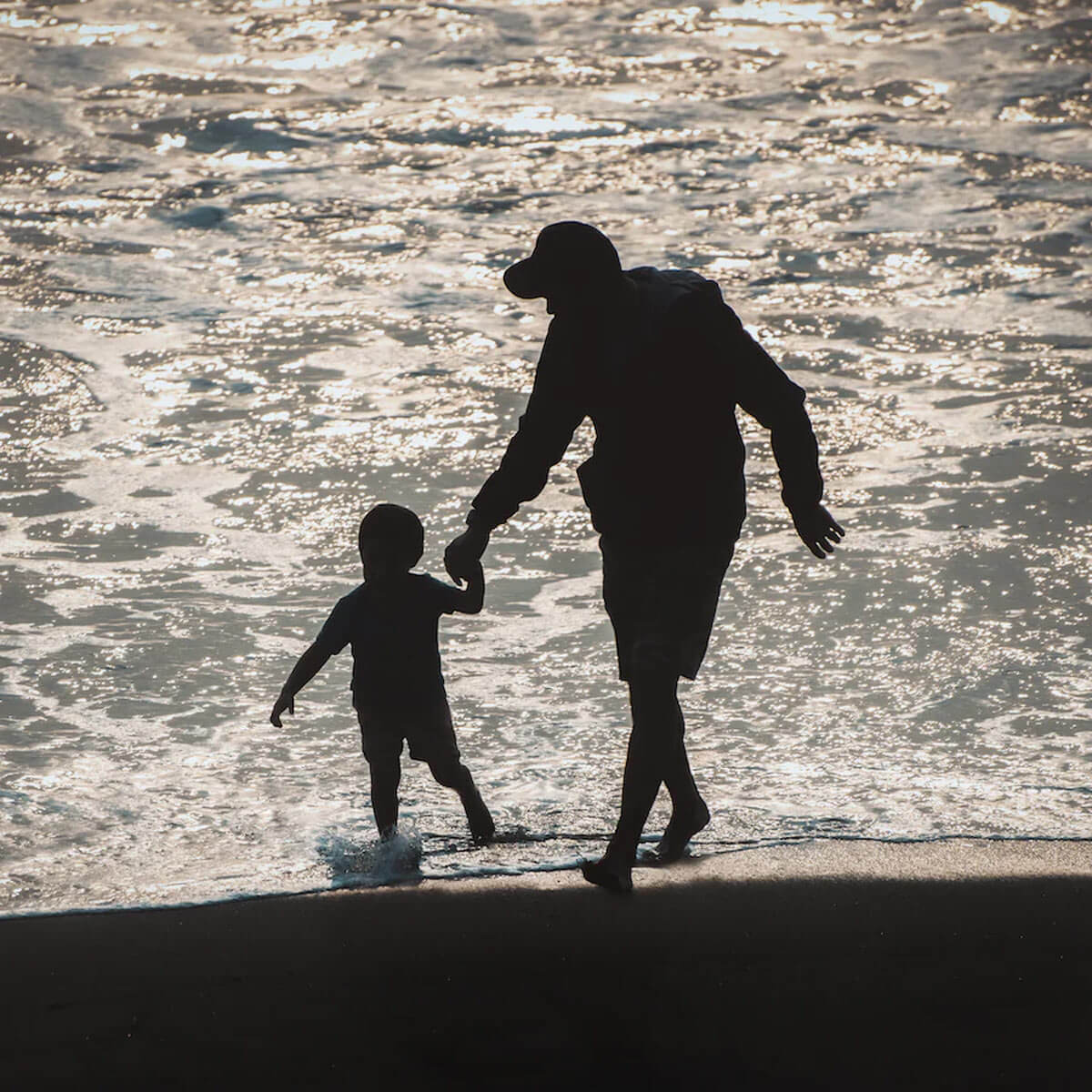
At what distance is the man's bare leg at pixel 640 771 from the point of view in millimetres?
3645

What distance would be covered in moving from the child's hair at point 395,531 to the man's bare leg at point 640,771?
792mm

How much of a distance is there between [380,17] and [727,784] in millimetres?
13127

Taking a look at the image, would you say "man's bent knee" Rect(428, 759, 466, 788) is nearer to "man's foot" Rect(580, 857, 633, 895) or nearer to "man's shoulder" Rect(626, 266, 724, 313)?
"man's foot" Rect(580, 857, 633, 895)

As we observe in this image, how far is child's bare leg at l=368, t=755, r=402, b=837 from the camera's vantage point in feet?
13.8

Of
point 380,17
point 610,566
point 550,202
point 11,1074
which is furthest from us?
point 380,17

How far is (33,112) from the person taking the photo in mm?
13609

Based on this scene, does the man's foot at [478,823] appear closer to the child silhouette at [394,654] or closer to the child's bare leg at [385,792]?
the child silhouette at [394,654]

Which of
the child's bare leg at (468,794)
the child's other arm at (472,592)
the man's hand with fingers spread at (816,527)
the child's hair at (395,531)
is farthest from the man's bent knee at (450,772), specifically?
the man's hand with fingers spread at (816,527)

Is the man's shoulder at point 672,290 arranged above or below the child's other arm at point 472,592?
above

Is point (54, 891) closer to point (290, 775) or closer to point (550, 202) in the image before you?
point (290, 775)

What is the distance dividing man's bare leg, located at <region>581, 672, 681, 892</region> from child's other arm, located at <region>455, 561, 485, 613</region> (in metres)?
0.49

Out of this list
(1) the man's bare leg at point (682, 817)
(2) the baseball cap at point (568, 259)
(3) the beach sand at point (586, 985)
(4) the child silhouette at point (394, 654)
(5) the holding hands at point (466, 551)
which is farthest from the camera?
(4) the child silhouette at point (394, 654)

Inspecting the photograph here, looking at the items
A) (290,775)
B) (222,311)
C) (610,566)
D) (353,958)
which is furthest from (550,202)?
(353,958)

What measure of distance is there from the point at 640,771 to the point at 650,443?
0.80 meters
